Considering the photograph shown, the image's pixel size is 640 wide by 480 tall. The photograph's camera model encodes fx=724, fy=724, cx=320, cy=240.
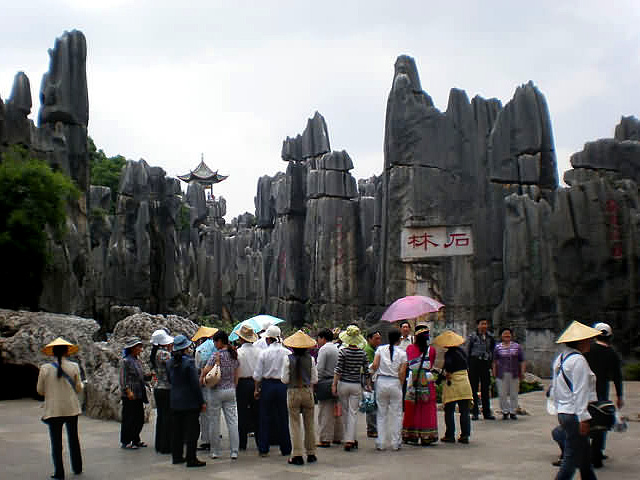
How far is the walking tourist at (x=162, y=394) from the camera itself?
868 cm

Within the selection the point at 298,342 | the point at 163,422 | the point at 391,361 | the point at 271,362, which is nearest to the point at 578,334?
the point at 391,361

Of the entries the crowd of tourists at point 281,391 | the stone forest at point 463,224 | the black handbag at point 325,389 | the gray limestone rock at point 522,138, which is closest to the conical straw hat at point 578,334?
the crowd of tourists at point 281,391

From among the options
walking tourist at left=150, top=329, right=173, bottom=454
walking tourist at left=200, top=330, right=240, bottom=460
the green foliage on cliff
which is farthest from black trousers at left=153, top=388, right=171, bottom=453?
the green foliage on cliff

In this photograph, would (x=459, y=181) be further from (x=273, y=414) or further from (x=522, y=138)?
(x=273, y=414)

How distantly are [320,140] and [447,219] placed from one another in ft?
57.5

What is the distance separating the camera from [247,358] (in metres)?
9.06

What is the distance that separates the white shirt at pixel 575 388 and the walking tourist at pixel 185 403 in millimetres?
3923

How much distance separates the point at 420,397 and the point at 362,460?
1387 millimetres

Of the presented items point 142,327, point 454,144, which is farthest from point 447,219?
point 142,327

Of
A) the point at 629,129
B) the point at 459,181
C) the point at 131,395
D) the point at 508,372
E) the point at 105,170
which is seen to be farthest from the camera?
the point at 105,170

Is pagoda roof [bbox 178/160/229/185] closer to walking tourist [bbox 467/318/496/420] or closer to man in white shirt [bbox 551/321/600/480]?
walking tourist [bbox 467/318/496/420]

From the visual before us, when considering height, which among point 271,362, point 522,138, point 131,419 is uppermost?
point 522,138

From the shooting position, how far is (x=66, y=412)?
7258 mm

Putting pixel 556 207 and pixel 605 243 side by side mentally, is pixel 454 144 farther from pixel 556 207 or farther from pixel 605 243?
→ pixel 605 243
